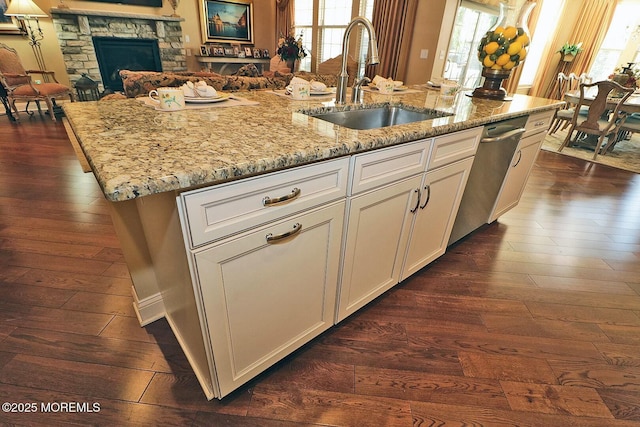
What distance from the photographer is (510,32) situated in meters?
1.86

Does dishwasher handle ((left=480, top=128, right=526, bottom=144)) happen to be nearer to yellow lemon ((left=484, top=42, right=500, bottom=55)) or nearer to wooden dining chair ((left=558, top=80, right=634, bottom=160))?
yellow lemon ((left=484, top=42, right=500, bottom=55))

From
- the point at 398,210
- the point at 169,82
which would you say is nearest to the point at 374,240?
the point at 398,210

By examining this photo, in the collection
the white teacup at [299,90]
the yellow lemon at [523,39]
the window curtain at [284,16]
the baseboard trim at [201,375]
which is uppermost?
the window curtain at [284,16]

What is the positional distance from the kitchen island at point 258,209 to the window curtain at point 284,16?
551cm

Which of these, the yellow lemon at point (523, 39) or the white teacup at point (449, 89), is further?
the white teacup at point (449, 89)

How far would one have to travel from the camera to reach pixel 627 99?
3.61 meters

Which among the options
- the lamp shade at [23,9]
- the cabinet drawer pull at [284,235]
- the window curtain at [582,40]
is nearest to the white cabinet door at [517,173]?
the cabinet drawer pull at [284,235]

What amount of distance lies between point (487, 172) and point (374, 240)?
1.04 metres

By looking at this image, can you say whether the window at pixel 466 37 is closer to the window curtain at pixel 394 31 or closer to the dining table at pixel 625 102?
the window curtain at pixel 394 31

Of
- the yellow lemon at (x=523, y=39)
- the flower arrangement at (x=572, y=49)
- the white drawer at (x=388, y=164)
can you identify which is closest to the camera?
the white drawer at (x=388, y=164)

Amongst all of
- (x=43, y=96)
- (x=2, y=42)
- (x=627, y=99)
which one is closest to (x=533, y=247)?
(x=627, y=99)

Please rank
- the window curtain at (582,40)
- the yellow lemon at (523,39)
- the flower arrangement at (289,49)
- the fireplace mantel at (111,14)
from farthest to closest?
the window curtain at (582,40) < the flower arrangement at (289,49) < the fireplace mantel at (111,14) < the yellow lemon at (523,39)

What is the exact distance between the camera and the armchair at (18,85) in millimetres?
4152

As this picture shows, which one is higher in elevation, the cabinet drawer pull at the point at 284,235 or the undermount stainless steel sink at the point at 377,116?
the undermount stainless steel sink at the point at 377,116
